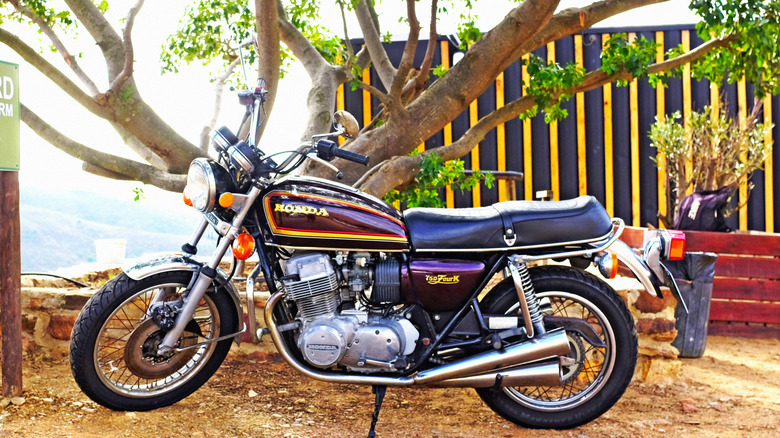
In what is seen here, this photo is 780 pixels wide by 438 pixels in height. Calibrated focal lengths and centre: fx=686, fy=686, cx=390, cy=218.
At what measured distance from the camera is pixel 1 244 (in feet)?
11.1

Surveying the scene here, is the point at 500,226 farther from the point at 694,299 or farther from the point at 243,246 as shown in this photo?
the point at 694,299

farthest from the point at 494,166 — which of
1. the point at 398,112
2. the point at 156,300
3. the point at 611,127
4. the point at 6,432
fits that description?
the point at 6,432

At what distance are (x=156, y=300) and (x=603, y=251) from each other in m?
2.00

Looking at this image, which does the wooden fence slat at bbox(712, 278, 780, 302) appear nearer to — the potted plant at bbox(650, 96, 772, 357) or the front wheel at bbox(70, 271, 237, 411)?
the potted plant at bbox(650, 96, 772, 357)

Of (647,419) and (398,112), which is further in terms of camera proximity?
(398,112)

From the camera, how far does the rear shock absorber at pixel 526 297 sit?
115 inches

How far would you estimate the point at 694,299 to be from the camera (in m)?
4.82

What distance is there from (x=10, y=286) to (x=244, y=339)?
123 centimetres

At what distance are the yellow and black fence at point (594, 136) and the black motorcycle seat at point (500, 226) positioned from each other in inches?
183

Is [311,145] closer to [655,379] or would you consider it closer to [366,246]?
[366,246]

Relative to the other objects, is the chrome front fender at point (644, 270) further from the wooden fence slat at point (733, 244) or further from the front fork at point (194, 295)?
the wooden fence slat at point (733, 244)

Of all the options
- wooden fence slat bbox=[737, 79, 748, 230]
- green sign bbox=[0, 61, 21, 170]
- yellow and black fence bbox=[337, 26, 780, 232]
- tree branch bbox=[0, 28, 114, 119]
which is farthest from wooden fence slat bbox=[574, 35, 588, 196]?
green sign bbox=[0, 61, 21, 170]

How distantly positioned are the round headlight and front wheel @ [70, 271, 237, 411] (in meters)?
0.37

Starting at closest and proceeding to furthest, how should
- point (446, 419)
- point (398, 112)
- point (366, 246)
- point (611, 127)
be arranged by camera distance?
point (366, 246), point (446, 419), point (398, 112), point (611, 127)
